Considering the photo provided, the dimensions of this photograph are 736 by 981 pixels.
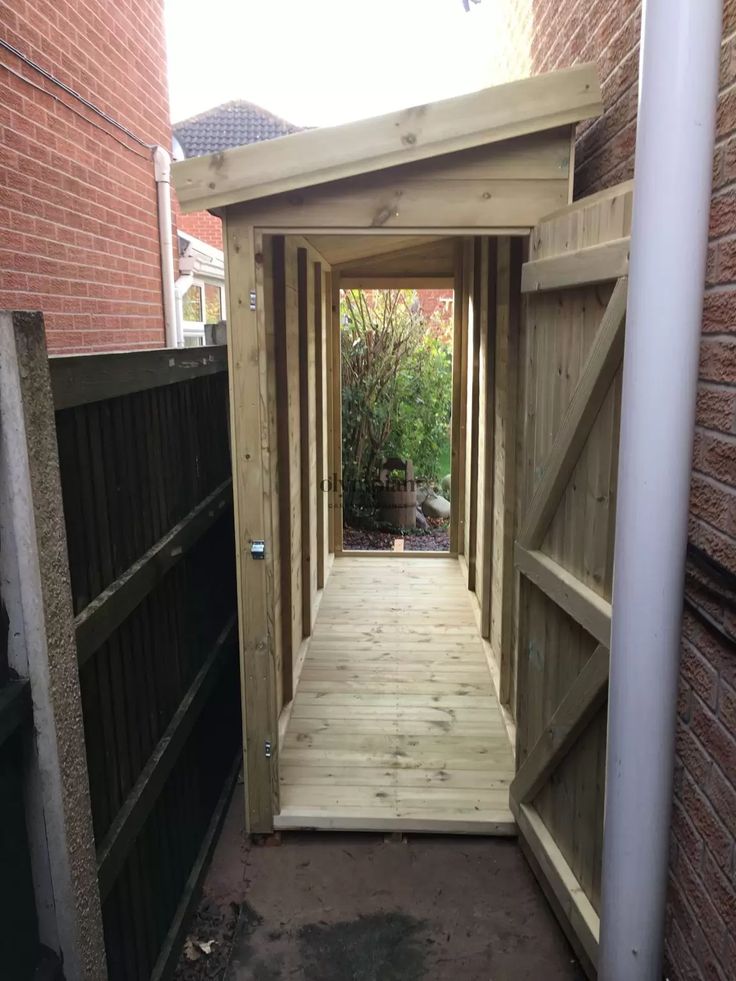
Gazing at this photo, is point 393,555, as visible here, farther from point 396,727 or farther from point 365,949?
point 365,949

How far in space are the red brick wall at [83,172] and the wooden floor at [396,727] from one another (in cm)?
243

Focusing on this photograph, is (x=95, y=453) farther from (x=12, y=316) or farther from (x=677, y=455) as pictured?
(x=677, y=455)

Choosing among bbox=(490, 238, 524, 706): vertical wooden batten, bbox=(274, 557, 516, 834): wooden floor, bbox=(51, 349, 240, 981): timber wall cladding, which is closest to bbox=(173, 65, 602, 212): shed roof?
bbox=(51, 349, 240, 981): timber wall cladding

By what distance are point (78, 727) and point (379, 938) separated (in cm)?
166

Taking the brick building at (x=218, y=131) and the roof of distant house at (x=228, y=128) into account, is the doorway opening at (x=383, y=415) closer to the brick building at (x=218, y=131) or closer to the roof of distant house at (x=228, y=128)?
the brick building at (x=218, y=131)

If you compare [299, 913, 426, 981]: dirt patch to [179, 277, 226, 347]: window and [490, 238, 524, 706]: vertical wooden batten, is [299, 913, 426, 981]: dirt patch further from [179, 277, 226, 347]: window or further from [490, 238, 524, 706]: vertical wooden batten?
[179, 277, 226, 347]: window

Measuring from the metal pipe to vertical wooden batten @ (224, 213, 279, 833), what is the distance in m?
3.53

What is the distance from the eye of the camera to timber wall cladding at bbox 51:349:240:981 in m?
1.86

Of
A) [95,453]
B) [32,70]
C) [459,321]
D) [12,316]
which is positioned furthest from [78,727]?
[459,321]

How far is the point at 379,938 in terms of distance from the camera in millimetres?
2734

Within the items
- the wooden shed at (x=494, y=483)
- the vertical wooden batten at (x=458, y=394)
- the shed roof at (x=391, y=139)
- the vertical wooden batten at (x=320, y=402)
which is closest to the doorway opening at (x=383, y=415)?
the vertical wooden batten at (x=458, y=394)

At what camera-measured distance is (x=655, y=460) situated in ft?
5.87

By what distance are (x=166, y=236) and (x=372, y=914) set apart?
5005 millimetres

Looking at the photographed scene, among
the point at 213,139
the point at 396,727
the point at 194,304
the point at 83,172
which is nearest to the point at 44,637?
the point at 396,727
